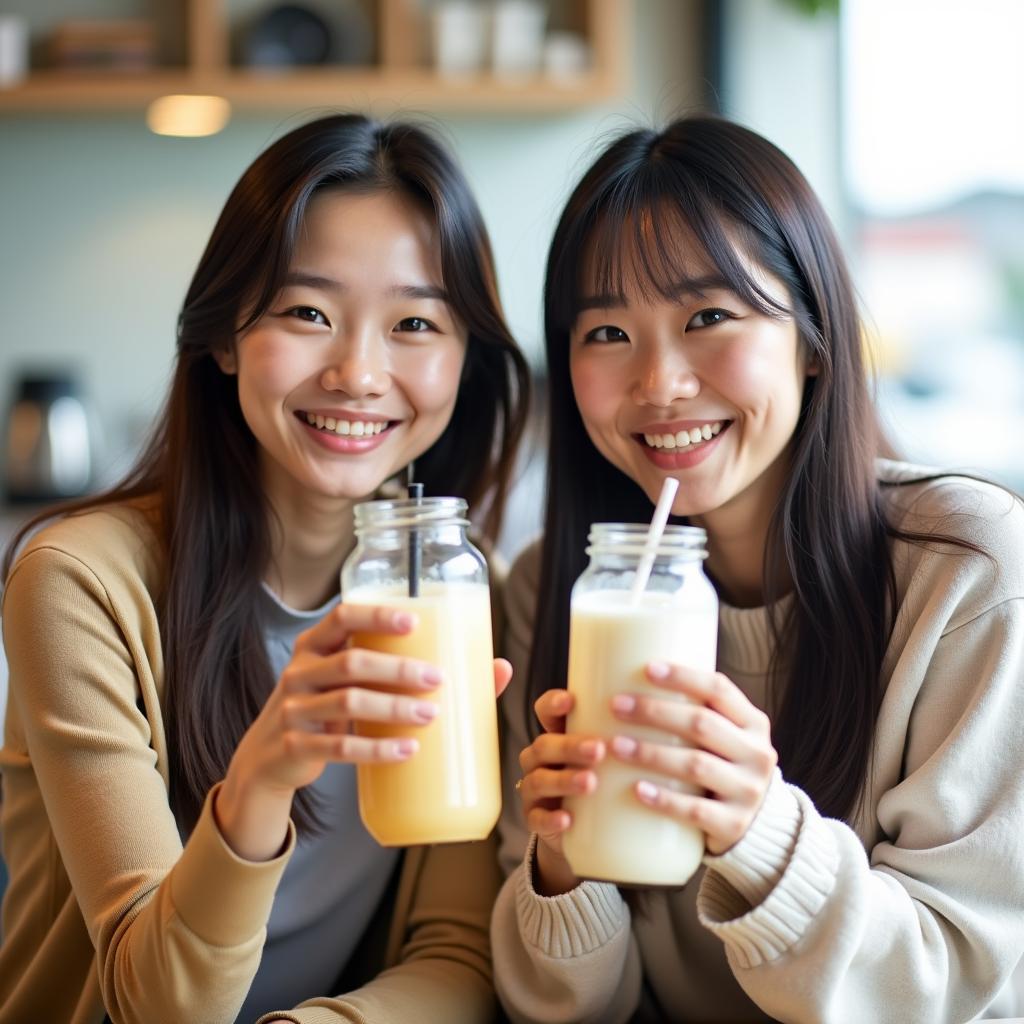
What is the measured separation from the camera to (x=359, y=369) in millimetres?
1506

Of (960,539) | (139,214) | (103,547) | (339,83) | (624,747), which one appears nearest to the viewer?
(624,747)

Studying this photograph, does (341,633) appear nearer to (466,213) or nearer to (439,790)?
(439,790)

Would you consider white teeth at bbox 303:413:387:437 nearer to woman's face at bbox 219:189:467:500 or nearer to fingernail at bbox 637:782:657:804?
woman's face at bbox 219:189:467:500

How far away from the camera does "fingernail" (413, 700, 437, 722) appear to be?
3.29ft

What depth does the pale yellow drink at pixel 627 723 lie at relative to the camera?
1.03m

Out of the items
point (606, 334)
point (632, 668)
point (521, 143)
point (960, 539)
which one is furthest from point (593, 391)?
point (521, 143)

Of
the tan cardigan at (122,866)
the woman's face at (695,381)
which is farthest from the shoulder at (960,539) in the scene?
the tan cardigan at (122,866)

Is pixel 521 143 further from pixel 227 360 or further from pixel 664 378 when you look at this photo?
pixel 664 378

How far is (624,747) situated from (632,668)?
61mm

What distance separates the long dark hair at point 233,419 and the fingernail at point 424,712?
550 millimetres

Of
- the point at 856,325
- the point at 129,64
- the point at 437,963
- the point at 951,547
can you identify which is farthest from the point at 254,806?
the point at 129,64

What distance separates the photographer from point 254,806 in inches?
43.3

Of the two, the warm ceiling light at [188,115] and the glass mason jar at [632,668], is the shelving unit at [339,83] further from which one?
the glass mason jar at [632,668]

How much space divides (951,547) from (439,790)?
2.11 feet
